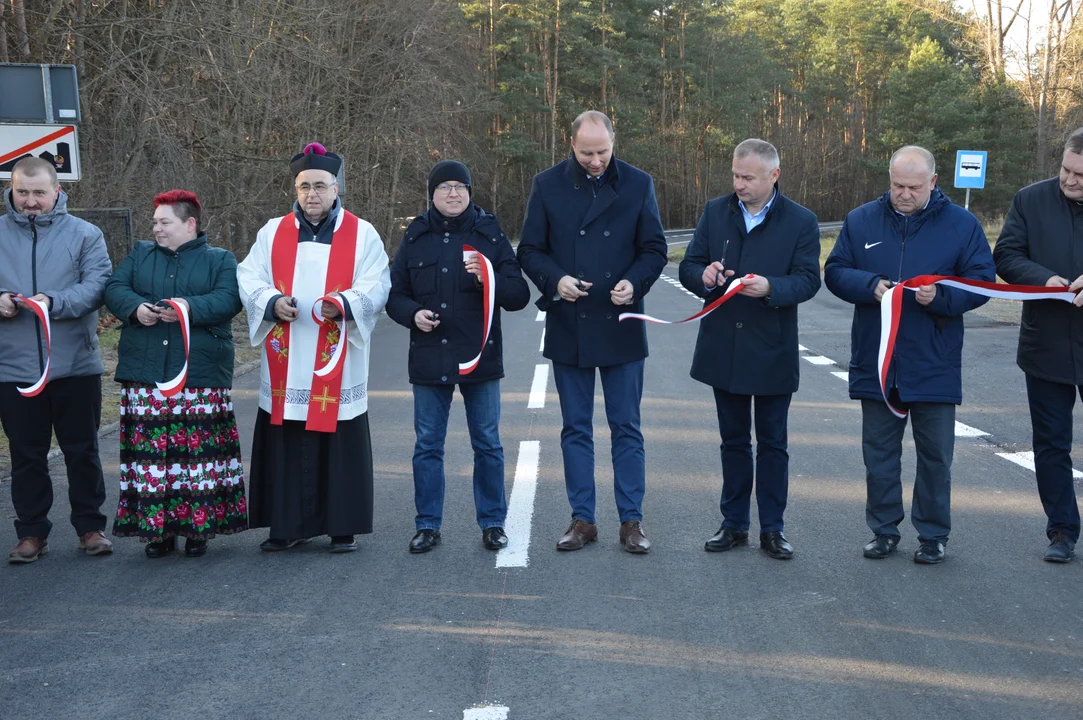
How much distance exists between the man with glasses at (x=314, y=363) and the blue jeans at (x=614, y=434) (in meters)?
1.08

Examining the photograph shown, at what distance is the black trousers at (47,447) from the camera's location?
6.36m

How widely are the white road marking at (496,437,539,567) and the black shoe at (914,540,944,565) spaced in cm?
194

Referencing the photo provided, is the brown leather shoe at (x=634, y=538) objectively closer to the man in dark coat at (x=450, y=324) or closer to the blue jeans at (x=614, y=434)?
the blue jeans at (x=614, y=434)

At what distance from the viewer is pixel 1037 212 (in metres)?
6.15

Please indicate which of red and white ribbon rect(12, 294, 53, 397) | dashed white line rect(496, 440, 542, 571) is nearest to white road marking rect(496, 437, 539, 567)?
dashed white line rect(496, 440, 542, 571)

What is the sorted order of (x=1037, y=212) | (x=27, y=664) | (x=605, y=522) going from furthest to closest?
(x=605, y=522) < (x=1037, y=212) < (x=27, y=664)

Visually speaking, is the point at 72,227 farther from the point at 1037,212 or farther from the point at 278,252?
the point at 1037,212

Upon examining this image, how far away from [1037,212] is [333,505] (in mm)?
3923

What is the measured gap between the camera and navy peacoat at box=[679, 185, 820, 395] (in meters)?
6.10

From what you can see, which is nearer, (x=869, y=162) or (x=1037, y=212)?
(x=1037, y=212)

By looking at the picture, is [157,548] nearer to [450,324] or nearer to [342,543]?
[342,543]

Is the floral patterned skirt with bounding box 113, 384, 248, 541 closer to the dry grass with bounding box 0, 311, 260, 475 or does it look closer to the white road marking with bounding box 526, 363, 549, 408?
the dry grass with bounding box 0, 311, 260, 475

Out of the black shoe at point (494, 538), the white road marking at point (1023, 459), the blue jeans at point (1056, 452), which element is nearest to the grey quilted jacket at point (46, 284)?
the black shoe at point (494, 538)

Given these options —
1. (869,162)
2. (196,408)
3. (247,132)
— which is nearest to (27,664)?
(196,408)
